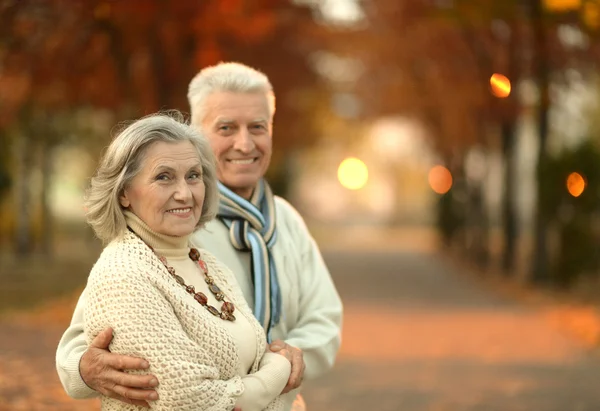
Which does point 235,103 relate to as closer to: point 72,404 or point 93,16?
point 72,404

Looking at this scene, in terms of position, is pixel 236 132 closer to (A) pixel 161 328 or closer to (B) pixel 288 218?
(B) pixel 288 218

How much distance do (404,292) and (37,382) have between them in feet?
38.9

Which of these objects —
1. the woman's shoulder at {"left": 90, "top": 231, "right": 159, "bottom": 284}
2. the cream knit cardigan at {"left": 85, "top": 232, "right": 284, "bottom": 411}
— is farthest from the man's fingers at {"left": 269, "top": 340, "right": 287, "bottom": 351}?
the woman's shoulder at {"left": 90, "top": 231, "right": 159, "bottom": 284}

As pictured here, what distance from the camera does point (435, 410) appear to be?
8.71 m

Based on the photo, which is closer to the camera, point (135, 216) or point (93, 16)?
point (135, 216)

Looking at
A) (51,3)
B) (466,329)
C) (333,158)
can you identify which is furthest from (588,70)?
(333,158)

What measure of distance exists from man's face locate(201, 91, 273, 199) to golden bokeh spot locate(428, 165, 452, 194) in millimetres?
36422

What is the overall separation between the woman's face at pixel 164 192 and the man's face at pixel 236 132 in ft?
2.26

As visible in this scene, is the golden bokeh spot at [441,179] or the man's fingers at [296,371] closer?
the man's fingers at [296,371]

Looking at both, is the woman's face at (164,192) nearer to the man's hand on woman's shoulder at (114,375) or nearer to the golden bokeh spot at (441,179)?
the man's hand on woman's shoulder at (114,375)

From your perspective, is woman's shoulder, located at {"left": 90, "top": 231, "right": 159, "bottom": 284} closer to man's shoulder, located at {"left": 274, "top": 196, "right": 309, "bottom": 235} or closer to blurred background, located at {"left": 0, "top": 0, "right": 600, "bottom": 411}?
blurred background, located at {"left": 0, "top": 0, "right": 600, "bottom": 411}

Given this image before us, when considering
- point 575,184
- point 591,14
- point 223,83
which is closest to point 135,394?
→ point 223,83

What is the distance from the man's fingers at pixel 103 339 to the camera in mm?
2949

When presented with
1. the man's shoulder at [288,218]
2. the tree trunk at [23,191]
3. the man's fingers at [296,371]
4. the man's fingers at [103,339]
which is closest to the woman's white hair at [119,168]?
the man's fingers at [103,339]
